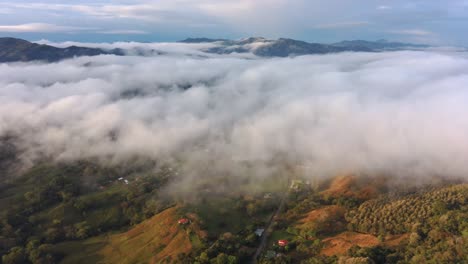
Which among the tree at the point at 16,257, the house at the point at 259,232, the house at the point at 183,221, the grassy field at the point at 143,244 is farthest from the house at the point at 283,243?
the tree at the point at 16,257

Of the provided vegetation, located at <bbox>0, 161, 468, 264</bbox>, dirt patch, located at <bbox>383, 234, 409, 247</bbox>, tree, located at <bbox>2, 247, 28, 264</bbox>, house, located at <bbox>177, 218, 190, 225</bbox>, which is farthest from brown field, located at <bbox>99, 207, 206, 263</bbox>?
dirt patch, located at <bbox>383, 234, 409, 247</bbox>

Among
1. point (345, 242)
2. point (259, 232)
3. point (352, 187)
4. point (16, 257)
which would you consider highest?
point (352, 187)

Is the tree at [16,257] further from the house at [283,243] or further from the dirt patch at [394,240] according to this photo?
the dirt patch at [394,240]

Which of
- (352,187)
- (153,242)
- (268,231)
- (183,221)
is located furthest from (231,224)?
(352,187)

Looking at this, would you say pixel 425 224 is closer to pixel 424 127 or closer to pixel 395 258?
pixel 395 258

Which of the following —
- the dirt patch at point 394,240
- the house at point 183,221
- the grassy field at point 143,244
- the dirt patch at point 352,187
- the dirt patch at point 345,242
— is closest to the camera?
the dirt patch at point 394,240

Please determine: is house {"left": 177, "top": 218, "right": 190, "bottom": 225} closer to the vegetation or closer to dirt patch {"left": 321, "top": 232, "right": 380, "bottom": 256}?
the vegetation

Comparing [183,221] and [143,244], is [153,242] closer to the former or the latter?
[143,244]

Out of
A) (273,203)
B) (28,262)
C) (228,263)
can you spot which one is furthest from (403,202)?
(28,262)
